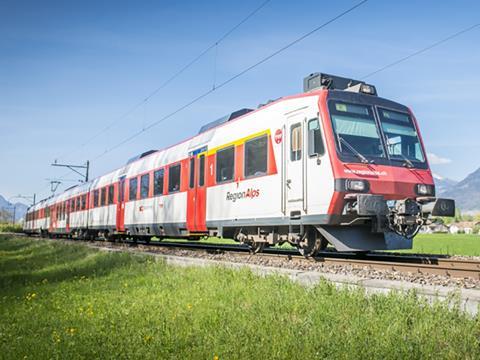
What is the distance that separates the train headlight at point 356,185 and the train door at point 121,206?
13.8m

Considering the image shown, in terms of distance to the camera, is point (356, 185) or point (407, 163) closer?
point (356, 185)

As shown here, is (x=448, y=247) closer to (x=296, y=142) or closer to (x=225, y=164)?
(x=225, y=164)

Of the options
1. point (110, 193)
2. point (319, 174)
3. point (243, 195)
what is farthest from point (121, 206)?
point (319, 174)

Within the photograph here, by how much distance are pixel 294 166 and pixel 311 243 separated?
5.68 ft

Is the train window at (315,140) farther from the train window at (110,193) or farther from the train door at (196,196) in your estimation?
the train window at (110,193)

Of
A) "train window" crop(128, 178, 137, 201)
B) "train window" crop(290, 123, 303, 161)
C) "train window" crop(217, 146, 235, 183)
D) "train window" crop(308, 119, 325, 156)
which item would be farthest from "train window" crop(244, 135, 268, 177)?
"train window" crop(128, 178, 137, 201)

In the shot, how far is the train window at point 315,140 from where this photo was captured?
30.1 feet

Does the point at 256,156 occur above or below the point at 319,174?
above

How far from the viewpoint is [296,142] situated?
32.0 feet

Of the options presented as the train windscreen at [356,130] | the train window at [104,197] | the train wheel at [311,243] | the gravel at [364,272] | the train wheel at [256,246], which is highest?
the train windscreen at [356,130]

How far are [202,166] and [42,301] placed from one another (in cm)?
744

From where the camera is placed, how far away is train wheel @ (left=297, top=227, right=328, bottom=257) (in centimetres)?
974

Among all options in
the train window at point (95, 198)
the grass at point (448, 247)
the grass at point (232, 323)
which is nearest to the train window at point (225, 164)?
the grass at point (232, 323)

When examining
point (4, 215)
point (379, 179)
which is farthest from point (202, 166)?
point (4, 215)
